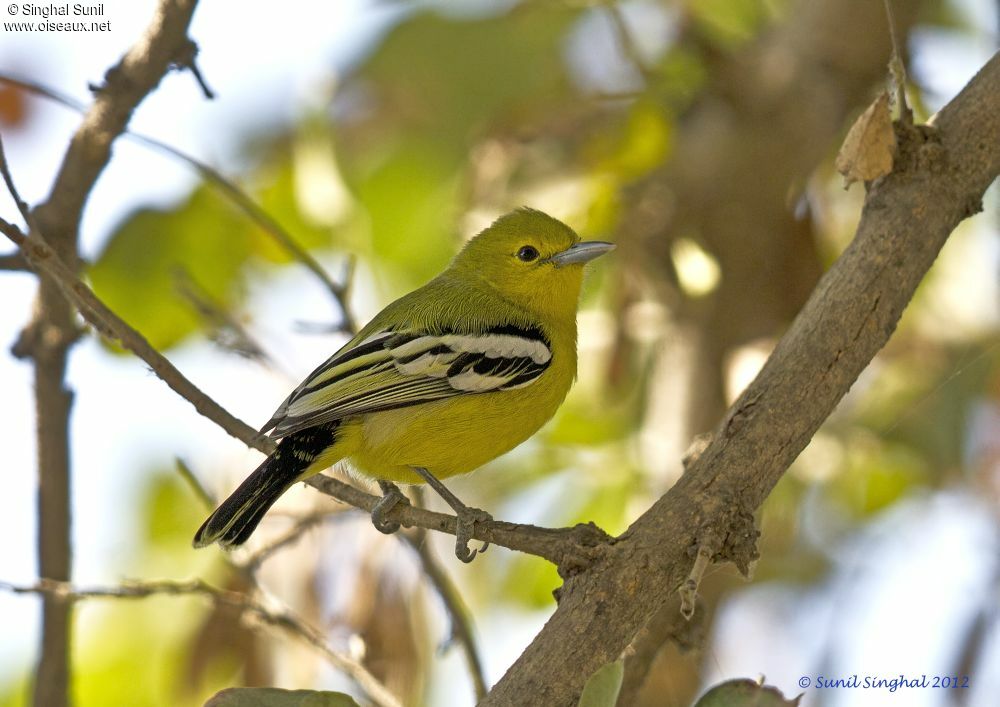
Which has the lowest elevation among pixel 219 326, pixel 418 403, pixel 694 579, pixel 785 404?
pixel 694 579

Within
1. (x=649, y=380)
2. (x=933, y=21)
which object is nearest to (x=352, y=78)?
(x=649, y=380)

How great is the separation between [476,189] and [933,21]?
245 cm

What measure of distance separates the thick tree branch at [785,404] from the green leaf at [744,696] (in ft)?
1.14

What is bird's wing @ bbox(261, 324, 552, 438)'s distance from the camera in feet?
11.8

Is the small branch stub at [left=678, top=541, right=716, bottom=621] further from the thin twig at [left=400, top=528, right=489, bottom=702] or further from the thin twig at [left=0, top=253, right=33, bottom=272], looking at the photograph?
the thin twig at [left=0, top=253, right=33, bottom=272]

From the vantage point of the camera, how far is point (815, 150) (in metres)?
4.83

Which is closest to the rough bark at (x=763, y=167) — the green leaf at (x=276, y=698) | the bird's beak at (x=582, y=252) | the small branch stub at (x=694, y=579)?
the bird's beak at (x=582, y=252)

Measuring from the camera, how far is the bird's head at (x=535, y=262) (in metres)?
4.70

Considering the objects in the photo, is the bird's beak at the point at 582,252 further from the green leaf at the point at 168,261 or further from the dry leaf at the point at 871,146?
the dry leaf at the point at 871,146

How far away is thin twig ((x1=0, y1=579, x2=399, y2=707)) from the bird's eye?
195 centimetres

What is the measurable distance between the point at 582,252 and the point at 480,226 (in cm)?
67

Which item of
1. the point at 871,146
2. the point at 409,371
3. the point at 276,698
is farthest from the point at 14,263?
the point at 871,146

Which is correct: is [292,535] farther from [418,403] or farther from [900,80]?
[900,80]

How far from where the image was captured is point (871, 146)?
2.85 metres
